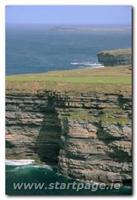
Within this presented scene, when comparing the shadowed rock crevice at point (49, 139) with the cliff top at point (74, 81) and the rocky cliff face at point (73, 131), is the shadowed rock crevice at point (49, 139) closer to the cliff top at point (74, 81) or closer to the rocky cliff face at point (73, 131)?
the rocky cliff face at point (73, 131)

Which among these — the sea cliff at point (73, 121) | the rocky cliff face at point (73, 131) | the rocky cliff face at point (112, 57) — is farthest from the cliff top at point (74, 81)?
the rocky cliff face at point (112, 57)

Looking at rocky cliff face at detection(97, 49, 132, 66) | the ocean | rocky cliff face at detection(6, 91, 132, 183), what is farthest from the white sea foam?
rocky cliff face at detection(97, 49, 132, 66)

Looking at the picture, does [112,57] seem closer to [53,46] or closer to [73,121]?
[53,46]

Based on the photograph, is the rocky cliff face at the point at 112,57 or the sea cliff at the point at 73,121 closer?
the sea cliff at the point at 73,121

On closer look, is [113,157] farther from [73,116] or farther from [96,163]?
[73,116]

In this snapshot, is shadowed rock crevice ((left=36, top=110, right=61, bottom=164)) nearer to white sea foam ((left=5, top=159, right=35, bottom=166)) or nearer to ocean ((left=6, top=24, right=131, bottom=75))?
white sea foam ((left=5, top=159, right=35, bottom=166))

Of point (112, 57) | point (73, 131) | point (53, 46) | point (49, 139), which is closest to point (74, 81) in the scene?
point (73, 131)

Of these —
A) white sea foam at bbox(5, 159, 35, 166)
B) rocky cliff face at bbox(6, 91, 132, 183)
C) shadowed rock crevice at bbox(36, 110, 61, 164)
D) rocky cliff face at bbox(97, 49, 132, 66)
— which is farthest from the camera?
rocky cliff face at bbox(97, 49, 132, 66)
